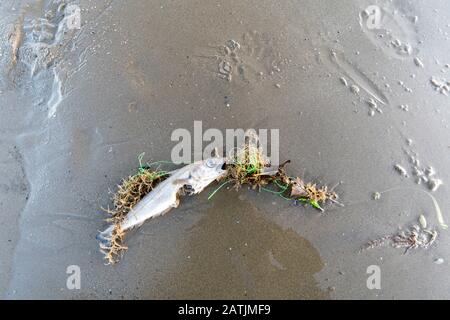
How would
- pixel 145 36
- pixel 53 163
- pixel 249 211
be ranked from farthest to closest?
pixel 145 36 < pixel 53 163 < pixel 249 211

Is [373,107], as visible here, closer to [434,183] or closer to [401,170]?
[401,170]

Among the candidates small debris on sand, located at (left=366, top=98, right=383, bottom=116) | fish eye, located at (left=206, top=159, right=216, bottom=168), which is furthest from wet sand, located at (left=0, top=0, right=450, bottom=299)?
fish eye, located at (left=206, top=159, right=216, bottom=168)

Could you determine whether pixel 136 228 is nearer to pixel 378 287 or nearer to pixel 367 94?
pixel 378 287

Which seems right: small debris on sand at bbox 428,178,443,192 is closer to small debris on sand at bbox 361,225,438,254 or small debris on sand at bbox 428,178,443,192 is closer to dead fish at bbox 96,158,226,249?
small debris on sand at bbox 361,225,438,254

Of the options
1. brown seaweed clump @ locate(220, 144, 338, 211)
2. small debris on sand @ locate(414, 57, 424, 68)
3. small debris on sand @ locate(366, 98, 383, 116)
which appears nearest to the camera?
brown seaweed clump @ locate(220, 144, 338, 211)

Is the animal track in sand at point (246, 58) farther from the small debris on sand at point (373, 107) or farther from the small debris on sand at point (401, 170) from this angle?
the small debris on sand at point (401, 170)

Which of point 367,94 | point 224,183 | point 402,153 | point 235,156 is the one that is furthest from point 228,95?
point 402,153
